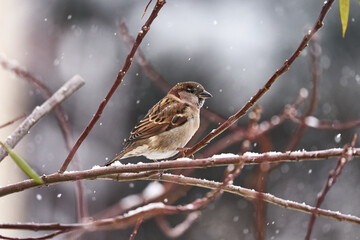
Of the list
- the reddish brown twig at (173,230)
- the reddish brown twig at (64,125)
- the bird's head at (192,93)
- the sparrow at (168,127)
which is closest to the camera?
the reddish brown twig at (64,125)

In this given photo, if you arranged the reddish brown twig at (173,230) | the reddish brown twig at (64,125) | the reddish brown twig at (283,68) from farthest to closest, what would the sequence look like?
the reddish brown twig at (173,230), the reddish brown twig at (64,125), the reddish brown twig at (283,68)

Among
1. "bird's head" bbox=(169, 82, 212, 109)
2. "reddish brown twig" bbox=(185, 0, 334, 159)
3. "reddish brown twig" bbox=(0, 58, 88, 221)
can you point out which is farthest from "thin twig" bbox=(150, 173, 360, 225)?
"bird's head" bbox=(169, 82, 212, 109)

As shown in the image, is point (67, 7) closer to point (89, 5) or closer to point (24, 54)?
point (89, 5)

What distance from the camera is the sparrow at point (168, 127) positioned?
2.59m

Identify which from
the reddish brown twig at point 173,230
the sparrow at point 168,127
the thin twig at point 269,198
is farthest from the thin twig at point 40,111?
the sparrow at point 168,127

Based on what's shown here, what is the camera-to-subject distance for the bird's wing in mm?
2629

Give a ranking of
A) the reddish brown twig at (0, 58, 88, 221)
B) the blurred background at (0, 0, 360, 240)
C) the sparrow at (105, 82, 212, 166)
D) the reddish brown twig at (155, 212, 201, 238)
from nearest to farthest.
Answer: the reddish brown twig at (0, 58, 88, 221), the reddish brown twig at (155, 212, 201, 238), the sparrow at (105, 82, 212, 166), the blurred background at (0, 0, 360, 240)

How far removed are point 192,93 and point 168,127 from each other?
1.01 feet

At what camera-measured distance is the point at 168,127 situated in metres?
2.69

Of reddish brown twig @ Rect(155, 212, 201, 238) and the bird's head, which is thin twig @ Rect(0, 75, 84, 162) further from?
the bird's head

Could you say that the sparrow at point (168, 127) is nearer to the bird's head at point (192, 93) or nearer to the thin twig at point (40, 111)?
the bird's head at point (192, 93)

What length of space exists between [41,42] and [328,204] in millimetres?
5125

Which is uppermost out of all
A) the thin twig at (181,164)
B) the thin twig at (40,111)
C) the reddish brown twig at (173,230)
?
the thin twig at (40,111)

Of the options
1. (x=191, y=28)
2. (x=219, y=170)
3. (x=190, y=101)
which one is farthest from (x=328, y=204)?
(x=190, y=101)
